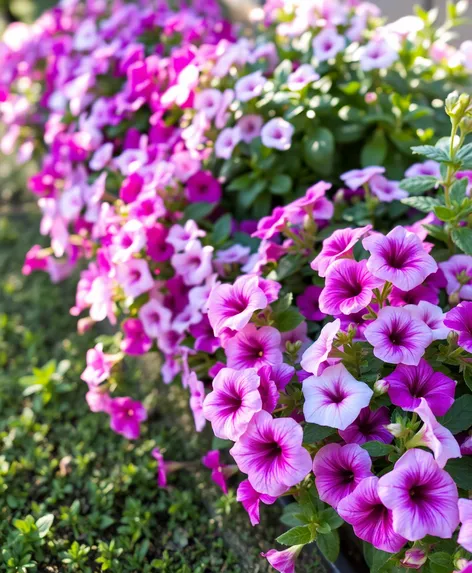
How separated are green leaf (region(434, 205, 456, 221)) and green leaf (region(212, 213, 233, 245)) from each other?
2.14ft

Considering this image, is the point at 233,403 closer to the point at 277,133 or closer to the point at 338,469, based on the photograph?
the point at 338,469

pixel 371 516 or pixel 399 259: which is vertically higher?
pixel 399 259

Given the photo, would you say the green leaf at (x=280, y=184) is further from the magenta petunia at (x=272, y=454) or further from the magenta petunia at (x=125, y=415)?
the magenta petunia at (x=272, y=454)

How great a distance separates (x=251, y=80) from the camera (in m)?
2.05

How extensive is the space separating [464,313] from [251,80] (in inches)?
45.2

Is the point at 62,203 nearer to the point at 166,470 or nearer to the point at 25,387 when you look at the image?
the point at 25,387

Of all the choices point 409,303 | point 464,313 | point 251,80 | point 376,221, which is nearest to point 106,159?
point 251,80

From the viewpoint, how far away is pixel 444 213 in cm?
147

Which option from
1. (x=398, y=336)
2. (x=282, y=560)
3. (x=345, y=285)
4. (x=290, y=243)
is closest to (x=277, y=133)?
(x=290, y=243)

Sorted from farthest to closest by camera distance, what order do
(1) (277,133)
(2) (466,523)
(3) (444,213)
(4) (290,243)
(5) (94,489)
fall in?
(1) (277,133)
(5) (94,489)
(4) (290,243)
(3) (444,213)
(2) (466,523)

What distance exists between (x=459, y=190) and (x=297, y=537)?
90 centimetres

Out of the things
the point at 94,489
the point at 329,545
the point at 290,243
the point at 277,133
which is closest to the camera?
the point at 329,545

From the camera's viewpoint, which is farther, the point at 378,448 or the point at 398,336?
the point at 398,336

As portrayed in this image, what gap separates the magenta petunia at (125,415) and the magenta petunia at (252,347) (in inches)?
23.3
